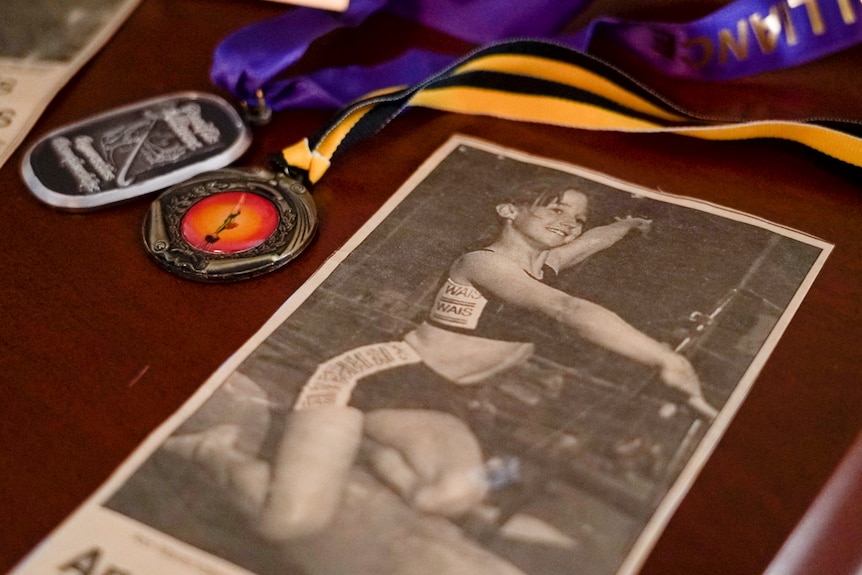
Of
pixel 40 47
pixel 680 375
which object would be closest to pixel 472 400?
pixel 680 375

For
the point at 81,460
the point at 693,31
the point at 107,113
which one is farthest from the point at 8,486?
the point at 693,31

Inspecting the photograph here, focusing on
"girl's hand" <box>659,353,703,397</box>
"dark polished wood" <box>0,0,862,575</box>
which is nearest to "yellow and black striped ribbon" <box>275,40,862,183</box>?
"dark polished wood" <box>0,0,862,575</box>

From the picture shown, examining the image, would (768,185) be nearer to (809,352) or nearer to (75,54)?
(809,352)

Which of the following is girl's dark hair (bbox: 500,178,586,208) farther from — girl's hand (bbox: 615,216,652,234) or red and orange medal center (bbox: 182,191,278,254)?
red and orange medal center (bbox: 182,191,278,254)

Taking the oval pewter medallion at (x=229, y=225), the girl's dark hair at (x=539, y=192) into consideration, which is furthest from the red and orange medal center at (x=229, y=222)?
the girl's dark hair at (x=539, y=192)

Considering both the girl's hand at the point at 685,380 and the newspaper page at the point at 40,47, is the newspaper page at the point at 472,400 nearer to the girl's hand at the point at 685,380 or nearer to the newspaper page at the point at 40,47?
the girl's hand at the point at 685,380

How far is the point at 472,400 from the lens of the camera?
0.37 metres

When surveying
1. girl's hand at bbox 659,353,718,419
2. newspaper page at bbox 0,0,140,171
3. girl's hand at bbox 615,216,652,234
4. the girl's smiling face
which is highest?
girl's hand at bbox 615,216,652,234

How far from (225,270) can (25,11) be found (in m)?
0.32

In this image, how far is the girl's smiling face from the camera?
1.48ft

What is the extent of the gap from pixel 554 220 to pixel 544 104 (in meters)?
0.11

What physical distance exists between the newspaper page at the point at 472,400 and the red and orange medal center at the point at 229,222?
5 centimetres

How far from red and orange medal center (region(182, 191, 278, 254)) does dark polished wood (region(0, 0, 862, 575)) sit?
24 millimetres

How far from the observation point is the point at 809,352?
0.39 metres
